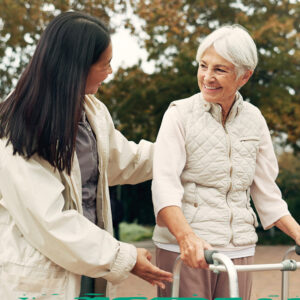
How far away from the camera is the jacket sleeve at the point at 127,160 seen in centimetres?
266

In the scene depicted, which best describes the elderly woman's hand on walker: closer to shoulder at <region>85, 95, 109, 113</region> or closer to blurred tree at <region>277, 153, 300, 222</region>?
shoulder at <region>85, 95, 109, 113</region>

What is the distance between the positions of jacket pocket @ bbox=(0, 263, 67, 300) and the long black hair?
15.8 inches

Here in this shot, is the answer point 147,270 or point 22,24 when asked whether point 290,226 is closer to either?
point 147,270

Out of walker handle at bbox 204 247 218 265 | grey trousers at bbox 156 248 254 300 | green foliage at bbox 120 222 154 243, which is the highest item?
walker handle at bbox 204 247 218 265

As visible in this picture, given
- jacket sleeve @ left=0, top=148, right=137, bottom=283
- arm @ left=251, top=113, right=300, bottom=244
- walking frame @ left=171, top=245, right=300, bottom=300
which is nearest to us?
walking frame @ left=171, top=245, right=300, bottom=300

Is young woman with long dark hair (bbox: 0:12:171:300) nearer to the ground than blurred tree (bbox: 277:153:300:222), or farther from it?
farther from it

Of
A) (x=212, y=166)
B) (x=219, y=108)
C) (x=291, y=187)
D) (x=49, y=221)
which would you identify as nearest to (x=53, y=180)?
(x=49, y=221)

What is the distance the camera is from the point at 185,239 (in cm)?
213

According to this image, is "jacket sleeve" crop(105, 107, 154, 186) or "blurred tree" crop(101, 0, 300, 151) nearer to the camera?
"jacket sleeve" crop(105, 107, 154, 186)

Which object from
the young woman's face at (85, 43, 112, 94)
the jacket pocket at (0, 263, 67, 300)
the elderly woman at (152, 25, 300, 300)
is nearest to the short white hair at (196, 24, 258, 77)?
the elderly woman at (152, 25, 300, 300)

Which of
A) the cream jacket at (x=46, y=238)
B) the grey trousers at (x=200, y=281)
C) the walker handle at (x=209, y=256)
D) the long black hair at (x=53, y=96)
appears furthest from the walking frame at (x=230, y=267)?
the long black hair at (x=53, y=96)

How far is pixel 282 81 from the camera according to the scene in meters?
10.3

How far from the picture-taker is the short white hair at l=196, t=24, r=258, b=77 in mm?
2293

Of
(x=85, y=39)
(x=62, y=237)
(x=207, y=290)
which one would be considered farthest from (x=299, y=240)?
(x=85, y=39)
